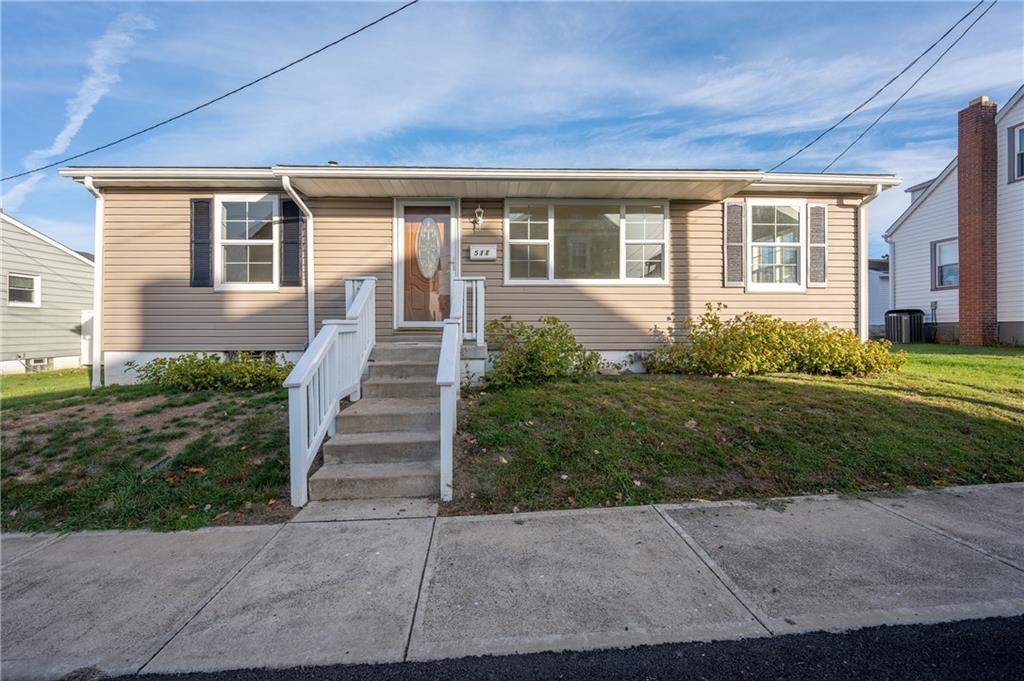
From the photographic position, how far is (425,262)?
779 cm

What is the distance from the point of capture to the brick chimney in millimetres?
13031

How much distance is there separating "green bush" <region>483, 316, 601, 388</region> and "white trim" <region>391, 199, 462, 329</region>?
1.34m

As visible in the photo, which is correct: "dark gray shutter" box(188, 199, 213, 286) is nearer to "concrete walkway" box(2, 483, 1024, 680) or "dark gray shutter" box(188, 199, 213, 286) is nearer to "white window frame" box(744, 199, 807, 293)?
"concrete walkway" box(2, 483, 1024, 680)

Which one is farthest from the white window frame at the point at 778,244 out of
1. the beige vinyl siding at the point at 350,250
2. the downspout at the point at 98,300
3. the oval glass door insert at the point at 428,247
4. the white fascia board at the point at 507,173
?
the downspout at the point at 98,300

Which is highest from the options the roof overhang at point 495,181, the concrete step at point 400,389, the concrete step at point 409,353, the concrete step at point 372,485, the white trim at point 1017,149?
the white trim at point 1017,149

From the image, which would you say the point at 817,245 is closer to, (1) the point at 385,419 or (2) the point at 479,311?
(2) the point at 479,311

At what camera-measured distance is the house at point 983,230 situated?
41.4 feet

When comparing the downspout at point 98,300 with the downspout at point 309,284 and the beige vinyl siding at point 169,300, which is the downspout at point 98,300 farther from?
the downspout at point 309,284

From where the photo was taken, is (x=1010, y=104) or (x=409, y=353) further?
(x=1010, y=104)

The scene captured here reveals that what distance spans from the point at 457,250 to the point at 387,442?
4.25 meters

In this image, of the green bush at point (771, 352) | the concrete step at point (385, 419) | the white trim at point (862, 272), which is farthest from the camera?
the white trim at point (862, 272)

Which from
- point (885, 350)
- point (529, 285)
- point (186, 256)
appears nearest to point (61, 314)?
point (186, 256)

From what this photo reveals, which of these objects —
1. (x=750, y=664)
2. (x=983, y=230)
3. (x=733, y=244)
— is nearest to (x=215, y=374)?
(x=750, y=664)

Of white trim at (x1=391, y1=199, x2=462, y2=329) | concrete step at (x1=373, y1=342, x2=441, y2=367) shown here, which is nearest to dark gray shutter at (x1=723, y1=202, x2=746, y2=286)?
white trim at (x1=391, y1=199, x2=462, y2=329)
